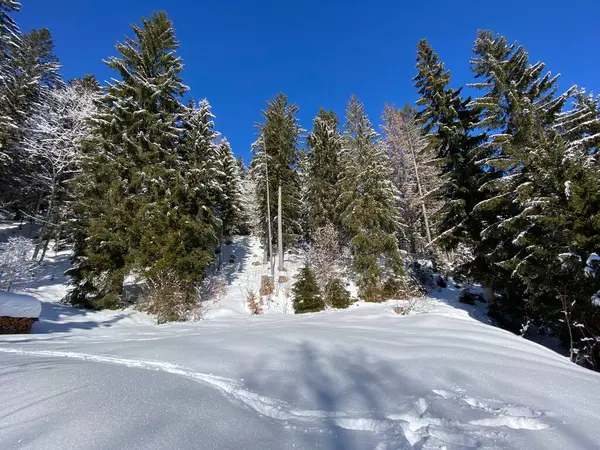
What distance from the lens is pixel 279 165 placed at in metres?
20.2

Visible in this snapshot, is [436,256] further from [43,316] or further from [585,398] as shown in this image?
[43,316]

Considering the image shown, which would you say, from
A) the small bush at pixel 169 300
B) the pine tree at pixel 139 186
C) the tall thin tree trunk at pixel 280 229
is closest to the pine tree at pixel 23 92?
the pine tree at pixel 139 186

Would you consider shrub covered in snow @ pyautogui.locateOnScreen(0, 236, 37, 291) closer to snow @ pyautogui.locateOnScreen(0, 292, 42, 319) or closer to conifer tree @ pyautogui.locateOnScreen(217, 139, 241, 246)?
snow @ pyautogui.locateOnScreen(0, 292, 42, 319)

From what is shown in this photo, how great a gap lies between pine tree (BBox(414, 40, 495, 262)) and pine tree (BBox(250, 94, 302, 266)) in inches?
390

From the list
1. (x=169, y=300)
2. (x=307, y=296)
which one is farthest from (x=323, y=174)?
(x=169, y=300)

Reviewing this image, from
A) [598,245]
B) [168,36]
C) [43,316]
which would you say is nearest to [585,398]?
[598,245]

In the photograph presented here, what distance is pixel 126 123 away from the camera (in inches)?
539

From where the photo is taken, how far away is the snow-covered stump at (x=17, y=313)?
708cm

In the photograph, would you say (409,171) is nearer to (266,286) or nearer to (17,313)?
(266,286)

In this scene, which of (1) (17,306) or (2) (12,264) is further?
(2) (12,264)

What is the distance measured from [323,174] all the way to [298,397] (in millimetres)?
18197

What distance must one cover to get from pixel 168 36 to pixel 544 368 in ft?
67.2

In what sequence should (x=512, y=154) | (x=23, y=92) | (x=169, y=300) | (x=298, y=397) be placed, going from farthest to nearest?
(x=23, y=92) < (x=169, y=300) < (x=512, y=154) < (x=298, y=397)

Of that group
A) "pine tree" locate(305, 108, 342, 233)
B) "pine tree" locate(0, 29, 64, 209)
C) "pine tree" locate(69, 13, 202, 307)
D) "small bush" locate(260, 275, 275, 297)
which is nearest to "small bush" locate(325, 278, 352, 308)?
"small bush" locate(260, 275, 275, 297)
